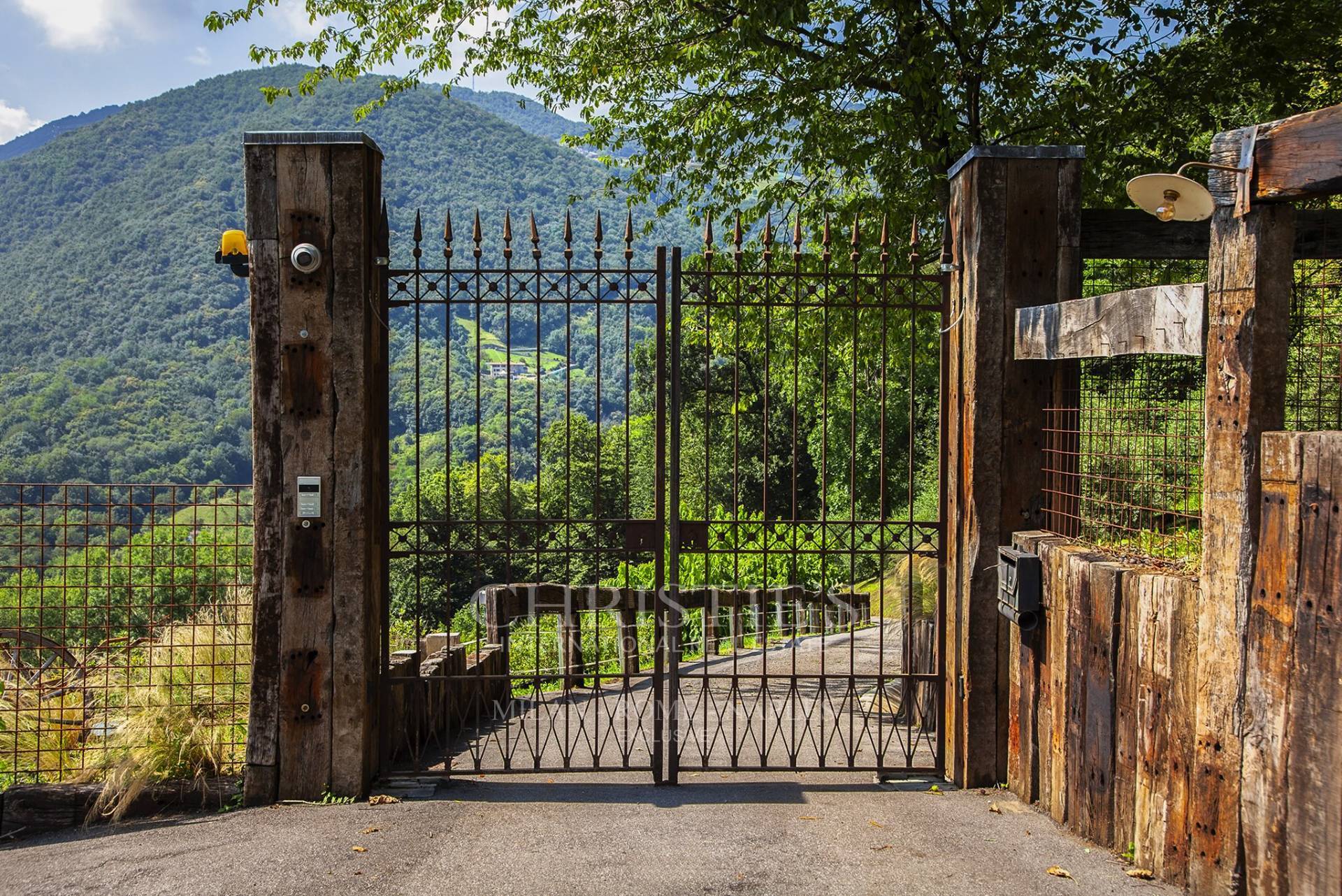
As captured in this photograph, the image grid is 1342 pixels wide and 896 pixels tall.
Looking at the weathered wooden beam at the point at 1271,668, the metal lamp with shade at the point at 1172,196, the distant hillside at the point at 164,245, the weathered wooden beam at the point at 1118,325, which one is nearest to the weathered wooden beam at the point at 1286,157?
the metal lamp with shade at the point at 1172,196

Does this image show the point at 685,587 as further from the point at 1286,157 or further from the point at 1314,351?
the point at 1286,157

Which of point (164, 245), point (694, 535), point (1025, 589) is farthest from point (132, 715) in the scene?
point (164, 245)

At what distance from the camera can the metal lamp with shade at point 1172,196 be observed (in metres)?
3.98

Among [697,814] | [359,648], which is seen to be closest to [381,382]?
[359,648]

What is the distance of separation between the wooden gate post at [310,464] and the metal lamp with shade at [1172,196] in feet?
12.5

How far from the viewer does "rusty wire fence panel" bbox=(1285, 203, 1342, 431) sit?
5.98 metres

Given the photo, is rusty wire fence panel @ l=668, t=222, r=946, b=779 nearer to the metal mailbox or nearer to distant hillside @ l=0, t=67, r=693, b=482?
the metal mailbox

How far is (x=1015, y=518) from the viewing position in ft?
17.7

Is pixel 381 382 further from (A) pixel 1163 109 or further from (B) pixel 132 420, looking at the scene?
(B) pixel 132 420

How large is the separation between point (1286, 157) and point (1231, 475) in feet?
3.72

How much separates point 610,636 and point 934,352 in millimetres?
5317

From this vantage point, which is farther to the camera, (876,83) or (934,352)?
(934,352)

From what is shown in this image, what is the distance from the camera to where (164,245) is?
6775 centimetres

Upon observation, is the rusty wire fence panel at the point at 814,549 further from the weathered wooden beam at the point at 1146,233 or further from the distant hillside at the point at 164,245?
the distant hillside at the point at 164,245
